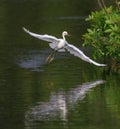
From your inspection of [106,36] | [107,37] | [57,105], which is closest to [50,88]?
[57,105]

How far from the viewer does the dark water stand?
701 inches

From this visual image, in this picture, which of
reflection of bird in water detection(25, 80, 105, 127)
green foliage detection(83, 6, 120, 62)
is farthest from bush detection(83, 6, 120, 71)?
reflection of bird in water detection(25, 80, 105, 127)

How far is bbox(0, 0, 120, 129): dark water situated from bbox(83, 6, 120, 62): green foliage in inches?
22.7

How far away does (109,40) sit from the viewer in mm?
23484

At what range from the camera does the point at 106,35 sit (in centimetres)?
2433

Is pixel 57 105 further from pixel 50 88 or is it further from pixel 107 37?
pixel 107 37

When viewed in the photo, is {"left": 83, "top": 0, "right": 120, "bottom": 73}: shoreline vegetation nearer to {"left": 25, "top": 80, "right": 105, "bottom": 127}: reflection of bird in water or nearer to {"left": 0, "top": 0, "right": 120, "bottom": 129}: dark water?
{"left": 0, "top": 0, "right": 120, "bottom": 129}: dark water

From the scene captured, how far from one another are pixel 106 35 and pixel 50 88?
10.7 feet

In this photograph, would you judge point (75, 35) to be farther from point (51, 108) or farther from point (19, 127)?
point (19, 127)

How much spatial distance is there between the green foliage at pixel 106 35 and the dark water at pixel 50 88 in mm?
576

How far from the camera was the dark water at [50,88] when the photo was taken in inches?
701

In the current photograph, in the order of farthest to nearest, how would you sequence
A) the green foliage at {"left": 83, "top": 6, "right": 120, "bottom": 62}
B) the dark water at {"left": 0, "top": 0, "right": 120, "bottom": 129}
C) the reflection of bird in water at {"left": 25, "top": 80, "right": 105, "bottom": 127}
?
the green foliage at {"left": 83, "top": 6, "right": 120, "bottom": 62}
the reflection of bird in water at {"left": 25, "top": 80, "right": 105, "bottom": 127}
the dark water at {"left": 0, "top": 0, "right": 120, "bottom": 129}

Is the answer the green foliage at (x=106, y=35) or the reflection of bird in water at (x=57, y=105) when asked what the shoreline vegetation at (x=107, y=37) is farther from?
the reflection of bird in water at (x=57, y=105)

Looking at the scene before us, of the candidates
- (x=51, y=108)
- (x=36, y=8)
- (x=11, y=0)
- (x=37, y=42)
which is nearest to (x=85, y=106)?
(x=51, y=108)
